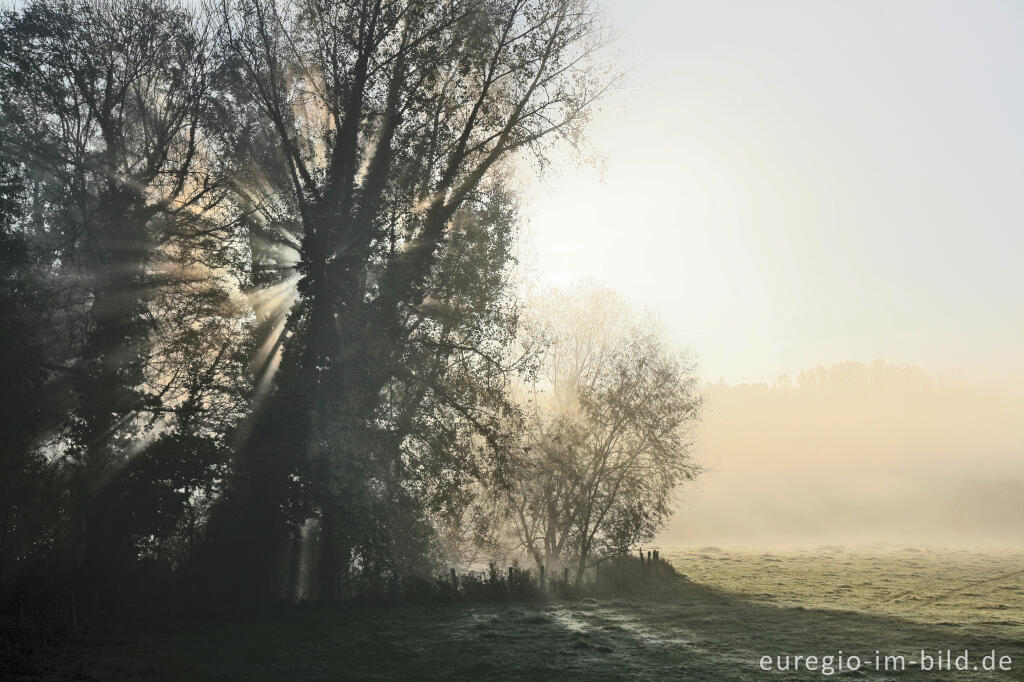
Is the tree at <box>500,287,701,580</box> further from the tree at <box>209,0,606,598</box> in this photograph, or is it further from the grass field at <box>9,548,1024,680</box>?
the tree at <box>209,0,606,598</box>

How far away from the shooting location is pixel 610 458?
35.1m

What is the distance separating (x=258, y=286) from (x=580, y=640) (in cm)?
1557

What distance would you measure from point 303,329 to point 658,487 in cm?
1902

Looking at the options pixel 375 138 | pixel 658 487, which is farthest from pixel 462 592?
pixel 375 138

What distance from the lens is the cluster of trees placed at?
22359mm

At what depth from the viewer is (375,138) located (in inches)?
1006

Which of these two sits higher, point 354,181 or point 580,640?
point 354,181

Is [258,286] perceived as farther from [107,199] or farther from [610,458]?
[610,458]

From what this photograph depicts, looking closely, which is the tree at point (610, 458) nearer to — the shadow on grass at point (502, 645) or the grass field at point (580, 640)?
the grass field at point (580, 640)

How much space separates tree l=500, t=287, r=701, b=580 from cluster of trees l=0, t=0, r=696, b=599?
278 inches

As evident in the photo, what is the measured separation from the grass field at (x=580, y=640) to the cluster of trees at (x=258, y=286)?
342 centimetres

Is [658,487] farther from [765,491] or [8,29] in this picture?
[765,491]

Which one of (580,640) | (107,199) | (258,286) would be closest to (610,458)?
(580,640)

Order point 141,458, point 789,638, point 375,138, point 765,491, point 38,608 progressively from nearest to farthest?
1. point 38,608
2. point 789,638
3. point 141,458
4. point 375,138
5. point 765,491
